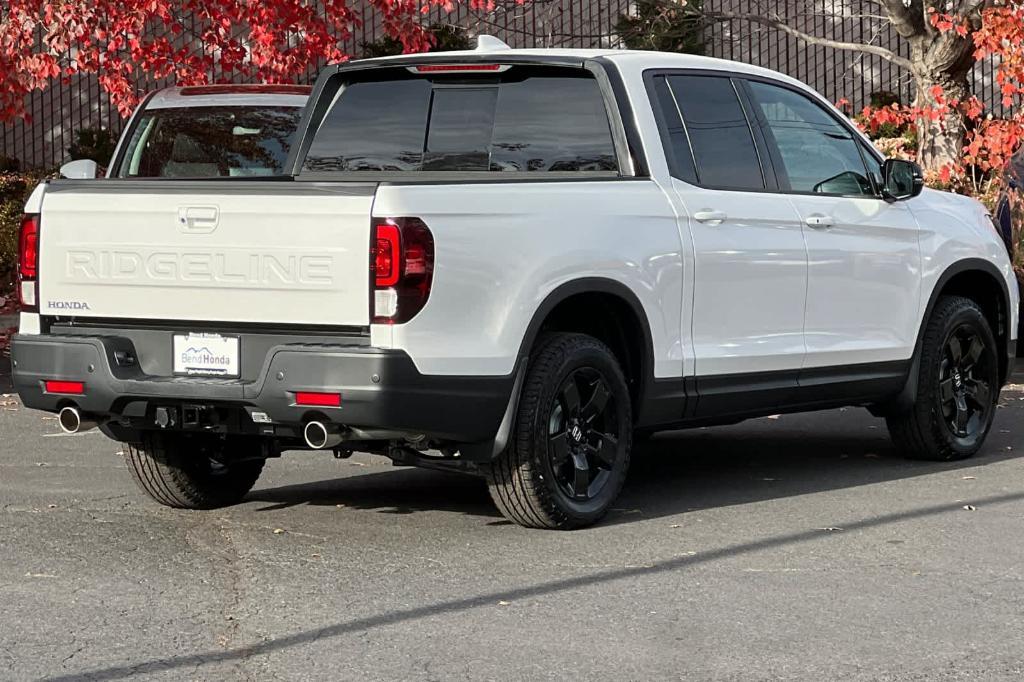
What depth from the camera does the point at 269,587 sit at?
668 centimetres

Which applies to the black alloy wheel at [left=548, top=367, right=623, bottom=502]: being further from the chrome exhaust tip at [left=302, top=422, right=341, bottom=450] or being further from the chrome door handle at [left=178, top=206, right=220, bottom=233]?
the chrome door handle at [left=178, top=206, right=220, bottom=233]

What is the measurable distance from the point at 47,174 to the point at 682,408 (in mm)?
15615

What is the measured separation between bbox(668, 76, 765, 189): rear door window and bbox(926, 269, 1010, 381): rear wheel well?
1.95 meters

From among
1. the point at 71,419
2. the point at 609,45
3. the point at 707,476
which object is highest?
the point at 609,45

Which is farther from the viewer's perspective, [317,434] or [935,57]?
[935,57]

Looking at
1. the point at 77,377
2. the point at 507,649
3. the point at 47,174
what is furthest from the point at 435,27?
the point at 507,649

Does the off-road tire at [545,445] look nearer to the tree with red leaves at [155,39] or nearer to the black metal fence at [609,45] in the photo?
the tree with red leaves at [155,39]

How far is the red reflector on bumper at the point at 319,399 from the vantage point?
7039mm

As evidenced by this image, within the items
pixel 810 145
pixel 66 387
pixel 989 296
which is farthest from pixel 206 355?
pixel 989 296

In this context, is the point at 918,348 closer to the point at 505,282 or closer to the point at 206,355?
the point at 505,282

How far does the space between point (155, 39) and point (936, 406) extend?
8.51 m

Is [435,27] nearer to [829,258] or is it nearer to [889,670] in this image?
[829,258]

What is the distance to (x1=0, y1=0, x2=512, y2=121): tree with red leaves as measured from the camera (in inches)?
588

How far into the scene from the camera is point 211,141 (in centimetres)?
1319
